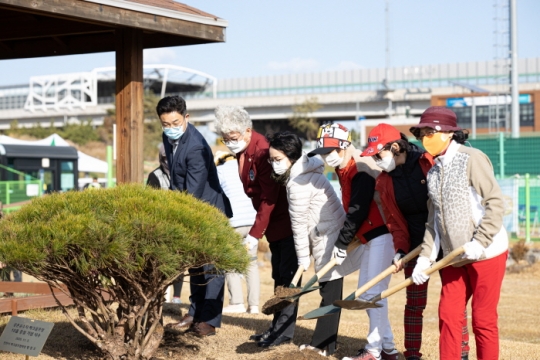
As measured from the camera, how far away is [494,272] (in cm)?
464

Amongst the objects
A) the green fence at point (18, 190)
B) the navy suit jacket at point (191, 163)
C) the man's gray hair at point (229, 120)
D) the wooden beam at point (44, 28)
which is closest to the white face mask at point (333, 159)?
the man's gray hair at point (229, 120)

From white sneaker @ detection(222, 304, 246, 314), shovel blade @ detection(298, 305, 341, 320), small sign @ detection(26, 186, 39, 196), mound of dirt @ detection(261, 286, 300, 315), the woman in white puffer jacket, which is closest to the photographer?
shovel blade @ detection(298, 305, 341, 320)

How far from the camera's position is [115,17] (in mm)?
5691

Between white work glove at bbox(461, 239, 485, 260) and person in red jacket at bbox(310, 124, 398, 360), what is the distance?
3.48ft

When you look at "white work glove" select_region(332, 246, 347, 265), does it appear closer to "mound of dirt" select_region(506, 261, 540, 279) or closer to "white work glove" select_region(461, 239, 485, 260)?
"white work glove" select_region(461, 239, 485, 260)

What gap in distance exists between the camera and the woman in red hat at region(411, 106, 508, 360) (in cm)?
452

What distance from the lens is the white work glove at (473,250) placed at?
445cm

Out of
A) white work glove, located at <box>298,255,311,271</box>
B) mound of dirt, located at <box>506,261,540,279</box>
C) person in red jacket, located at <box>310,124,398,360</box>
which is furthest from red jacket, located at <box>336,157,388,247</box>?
mound of dirt, located at <box>506,261,540,279</box>

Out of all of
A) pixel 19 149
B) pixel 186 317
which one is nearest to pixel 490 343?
pixel 186 317

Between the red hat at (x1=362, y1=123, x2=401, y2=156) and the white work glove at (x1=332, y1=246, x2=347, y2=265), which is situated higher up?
the red hat at (x1=362, y1=123, x2=401, y2=156)

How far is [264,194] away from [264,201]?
55mm

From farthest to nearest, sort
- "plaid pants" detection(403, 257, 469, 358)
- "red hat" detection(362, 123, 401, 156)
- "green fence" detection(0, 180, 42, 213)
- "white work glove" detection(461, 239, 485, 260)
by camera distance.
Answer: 1. "green fence" detection(0, 180, 42, 213)
2. "plaid pants" detection(403, 257, 469, 358)
3. "red hat" detection(362, 123, 401, 156)
4. "white work glove" detection(461, 239, 485, 260)

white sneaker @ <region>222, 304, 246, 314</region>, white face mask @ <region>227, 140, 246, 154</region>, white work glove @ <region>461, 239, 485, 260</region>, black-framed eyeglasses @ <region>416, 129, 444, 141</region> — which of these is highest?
black-framed eyeglasses @ <region>416, 129, 444, 141</region>

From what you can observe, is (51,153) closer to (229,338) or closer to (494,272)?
(229,338)
